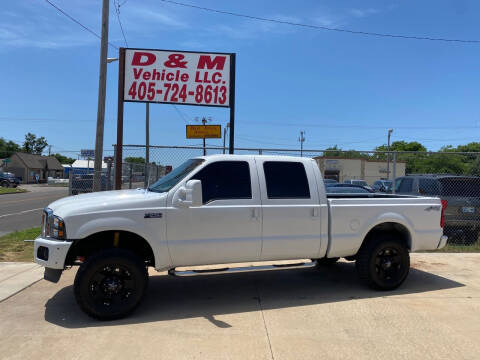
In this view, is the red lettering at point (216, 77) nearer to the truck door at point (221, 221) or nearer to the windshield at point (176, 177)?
the windshield at point (176, 177)

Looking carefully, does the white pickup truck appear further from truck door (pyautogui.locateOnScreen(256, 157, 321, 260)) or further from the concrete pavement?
the concrete pavement

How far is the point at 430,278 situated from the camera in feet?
21.9

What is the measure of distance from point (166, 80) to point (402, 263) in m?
6.26

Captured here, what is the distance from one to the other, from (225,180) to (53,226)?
84.4 inches

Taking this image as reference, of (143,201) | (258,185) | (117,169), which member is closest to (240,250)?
(258,185)

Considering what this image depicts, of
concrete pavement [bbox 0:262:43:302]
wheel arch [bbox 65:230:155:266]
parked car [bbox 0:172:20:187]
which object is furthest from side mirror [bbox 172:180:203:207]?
parked car [bbox 0:172:20:187]

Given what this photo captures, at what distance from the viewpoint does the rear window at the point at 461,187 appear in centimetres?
926

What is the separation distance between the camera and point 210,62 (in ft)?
30.3

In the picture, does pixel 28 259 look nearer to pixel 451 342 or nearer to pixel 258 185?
pixel 258 185

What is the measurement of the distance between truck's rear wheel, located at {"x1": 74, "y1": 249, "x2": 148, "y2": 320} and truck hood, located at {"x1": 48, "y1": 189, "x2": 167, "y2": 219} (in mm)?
519

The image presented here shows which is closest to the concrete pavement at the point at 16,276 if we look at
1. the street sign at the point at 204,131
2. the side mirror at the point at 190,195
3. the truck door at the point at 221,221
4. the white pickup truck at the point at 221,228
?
the white pickup truck at the point at 221,228

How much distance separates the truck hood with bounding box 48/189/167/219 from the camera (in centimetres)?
461

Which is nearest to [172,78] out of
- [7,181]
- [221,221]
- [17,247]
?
[17,247]

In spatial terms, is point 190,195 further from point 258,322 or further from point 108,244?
point 258,322
